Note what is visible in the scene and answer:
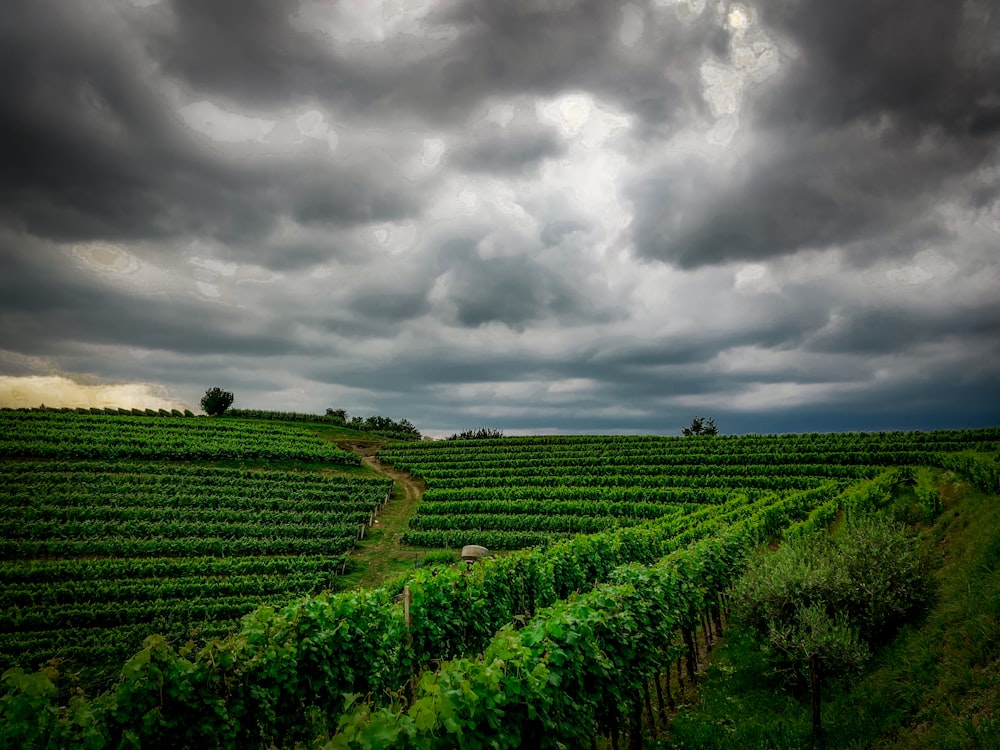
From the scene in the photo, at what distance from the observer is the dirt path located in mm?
32531

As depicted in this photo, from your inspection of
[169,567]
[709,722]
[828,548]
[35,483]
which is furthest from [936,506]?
[35,483]

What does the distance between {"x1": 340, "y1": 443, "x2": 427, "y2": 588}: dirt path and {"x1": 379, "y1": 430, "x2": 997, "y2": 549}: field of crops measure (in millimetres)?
1639

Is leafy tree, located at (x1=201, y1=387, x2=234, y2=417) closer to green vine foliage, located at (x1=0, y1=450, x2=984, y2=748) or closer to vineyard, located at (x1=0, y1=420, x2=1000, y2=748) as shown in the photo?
vineyard, located at (x1=0, y1=420, x2=1000, y2=748)

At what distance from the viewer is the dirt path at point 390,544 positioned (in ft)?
107

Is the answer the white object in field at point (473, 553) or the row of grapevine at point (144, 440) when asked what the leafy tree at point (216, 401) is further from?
the white object in field at point (473, 553)

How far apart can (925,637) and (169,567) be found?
33.0 m

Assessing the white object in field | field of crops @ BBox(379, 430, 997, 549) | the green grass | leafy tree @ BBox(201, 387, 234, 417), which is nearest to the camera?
the green grass

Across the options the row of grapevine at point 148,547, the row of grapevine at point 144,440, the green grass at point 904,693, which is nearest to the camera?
the green grass at point 904,693

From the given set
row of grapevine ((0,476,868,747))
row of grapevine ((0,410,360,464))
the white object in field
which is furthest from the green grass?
row of grapevine ((0,410,360,464))

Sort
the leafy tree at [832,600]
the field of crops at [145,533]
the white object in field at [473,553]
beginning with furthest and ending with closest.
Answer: the white object in field at [473,553] → the field of crops at [145,533] → the leafy tree at [832,600]

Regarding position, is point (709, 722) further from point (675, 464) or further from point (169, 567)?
point (675, 464)

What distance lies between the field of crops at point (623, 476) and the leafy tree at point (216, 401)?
181ft

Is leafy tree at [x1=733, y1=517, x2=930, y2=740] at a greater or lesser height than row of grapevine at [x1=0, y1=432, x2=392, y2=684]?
greater

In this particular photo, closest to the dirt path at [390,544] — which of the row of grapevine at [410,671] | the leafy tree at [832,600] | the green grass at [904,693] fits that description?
the row of grapevine at [410,671]
